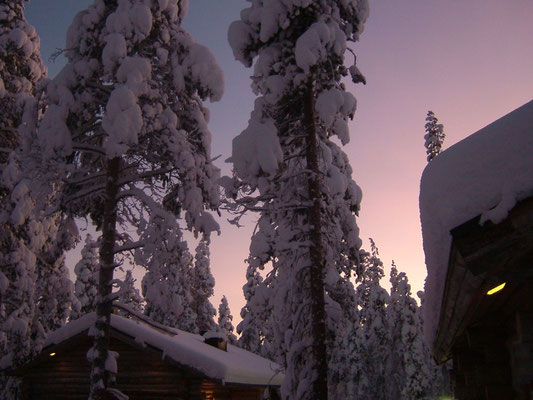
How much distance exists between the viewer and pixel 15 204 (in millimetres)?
15312

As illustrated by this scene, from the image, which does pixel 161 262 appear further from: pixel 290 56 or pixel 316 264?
pixel 290 56

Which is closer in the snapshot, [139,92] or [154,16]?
[139,92]

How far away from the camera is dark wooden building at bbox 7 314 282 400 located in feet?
45.9

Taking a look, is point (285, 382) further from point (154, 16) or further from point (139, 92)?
point (154, 16)

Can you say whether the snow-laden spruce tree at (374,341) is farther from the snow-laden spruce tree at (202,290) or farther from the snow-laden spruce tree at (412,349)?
the snow-laden spruce tree at (202,290)

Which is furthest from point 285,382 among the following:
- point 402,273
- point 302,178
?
point 402,273

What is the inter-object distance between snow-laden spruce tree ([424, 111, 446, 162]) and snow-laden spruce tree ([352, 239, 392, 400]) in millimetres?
13614

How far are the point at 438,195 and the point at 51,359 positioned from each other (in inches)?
680

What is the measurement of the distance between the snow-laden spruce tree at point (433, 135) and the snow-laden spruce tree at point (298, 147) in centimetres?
1853

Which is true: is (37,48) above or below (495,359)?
above

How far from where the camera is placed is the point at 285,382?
968 cm

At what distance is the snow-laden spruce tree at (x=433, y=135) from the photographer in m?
28.8

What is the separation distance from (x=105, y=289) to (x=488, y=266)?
1014 centimetres

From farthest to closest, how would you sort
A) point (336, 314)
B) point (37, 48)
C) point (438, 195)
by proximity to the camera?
1. point (37, 48)
2. point (336, 314)
3. point (438, 195)
